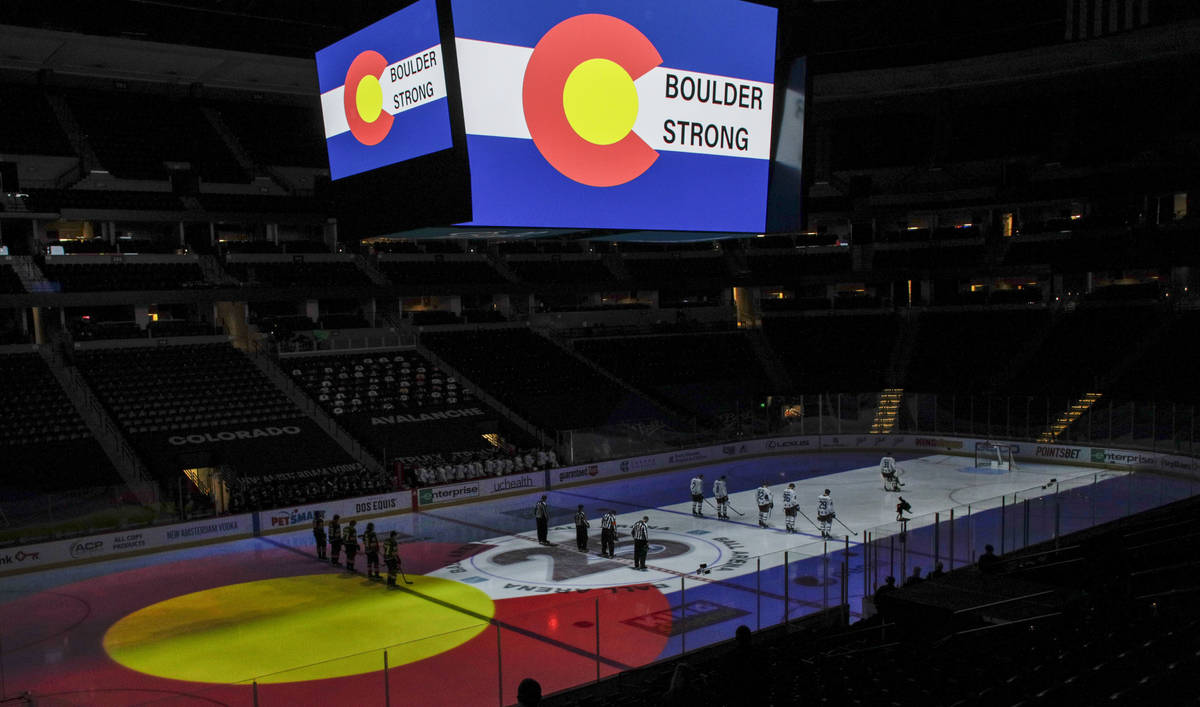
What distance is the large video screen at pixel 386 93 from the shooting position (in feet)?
40.0

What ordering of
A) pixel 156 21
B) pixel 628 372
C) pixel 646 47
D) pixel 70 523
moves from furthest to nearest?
pixel 628 372, pixel 156 21, pixel 70 523, pixel 646 47

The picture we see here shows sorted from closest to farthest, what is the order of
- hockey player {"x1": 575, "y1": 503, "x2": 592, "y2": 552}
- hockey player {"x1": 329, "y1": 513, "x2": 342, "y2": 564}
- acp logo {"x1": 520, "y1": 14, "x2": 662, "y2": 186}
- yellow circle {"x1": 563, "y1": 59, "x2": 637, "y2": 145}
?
acp logo {"x1": 520, "y1": 14, "x2": 662, "y2": 186}, yellow circle {"x1": 563, "y1": 59, "x2": 637, "y2": 145}, hockey player {"x1": 329, "y1": 513, "x2": 342, "y2": 564}, hockey player {"x1": 575, "y1": 503, "x2": 592, "y2": 552}

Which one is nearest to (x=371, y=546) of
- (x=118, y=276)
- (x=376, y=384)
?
Result: (x=376, y=384)

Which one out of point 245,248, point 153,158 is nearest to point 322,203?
point 245,248

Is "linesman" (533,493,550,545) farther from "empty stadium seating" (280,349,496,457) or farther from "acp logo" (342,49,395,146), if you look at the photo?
"acp logo" (342,49,395,146)

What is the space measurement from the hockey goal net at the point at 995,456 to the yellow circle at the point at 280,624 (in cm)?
2345

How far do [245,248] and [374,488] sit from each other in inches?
736

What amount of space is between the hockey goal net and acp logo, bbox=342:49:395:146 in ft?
95.2

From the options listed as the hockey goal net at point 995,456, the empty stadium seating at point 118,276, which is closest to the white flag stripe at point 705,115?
the hockey goal net at point 995,456

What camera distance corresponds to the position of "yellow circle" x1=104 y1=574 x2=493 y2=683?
52.2ft

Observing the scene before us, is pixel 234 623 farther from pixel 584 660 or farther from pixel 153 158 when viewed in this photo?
pixel 153 158

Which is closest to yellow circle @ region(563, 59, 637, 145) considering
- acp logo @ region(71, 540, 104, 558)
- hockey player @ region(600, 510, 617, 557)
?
hockey player @ region(600, 510, 617, 557)

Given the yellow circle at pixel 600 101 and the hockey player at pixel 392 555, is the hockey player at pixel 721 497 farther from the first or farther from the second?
the yellow circle at pixel 600 101

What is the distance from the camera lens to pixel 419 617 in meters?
18.2
